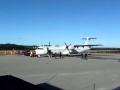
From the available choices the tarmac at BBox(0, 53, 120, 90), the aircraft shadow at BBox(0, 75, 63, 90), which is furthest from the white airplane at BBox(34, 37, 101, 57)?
the aircraft shadow at BBox(0, 75, 63, 90)

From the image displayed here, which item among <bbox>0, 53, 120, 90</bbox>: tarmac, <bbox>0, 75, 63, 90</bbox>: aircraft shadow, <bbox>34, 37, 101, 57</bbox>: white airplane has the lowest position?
<bbox>0, 53, 120, 90</bbox>: tarmac

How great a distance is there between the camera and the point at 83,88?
13.9 meters

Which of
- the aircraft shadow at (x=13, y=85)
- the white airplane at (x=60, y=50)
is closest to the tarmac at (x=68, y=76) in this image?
the aircraft shadow at (x=13, y=85)

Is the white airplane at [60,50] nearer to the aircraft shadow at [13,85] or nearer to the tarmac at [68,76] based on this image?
the tarmac at [68,76]

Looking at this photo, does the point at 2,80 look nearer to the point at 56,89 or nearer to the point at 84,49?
the point at 56,89

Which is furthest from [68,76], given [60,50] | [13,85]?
[60,50]

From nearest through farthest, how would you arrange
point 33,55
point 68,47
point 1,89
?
point 1,89
point 33,55
point 68,47

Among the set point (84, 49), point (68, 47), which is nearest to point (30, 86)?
point (68, 47)

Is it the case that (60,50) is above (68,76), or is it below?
above

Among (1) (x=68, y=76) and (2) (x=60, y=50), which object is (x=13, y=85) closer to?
(1) (x=68, y=76)

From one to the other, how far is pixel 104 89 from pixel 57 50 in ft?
136

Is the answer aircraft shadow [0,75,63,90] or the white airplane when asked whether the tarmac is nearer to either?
aircraft shadow [0,75,63,90]

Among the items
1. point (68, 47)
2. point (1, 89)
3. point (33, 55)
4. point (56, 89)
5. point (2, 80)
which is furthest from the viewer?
point (68, 47)

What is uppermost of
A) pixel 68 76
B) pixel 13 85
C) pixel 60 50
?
pixel 60 50
